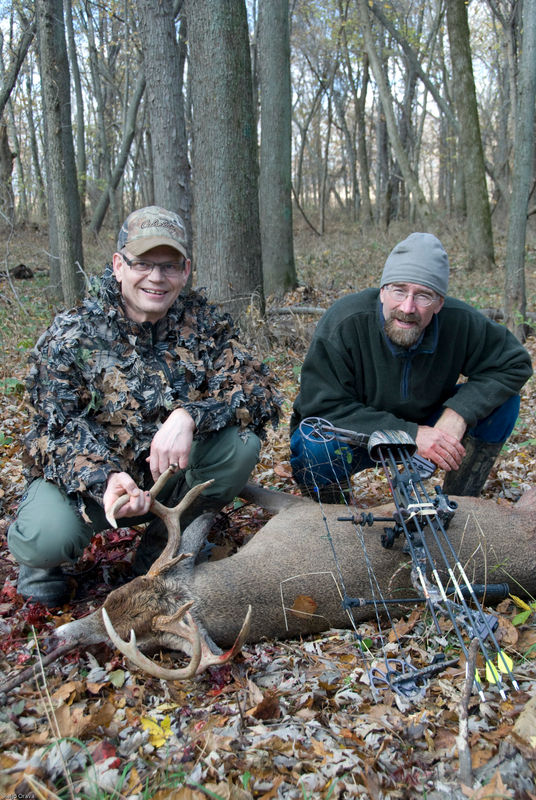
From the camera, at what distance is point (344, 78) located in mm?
27969

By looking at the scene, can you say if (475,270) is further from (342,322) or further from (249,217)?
(342,322)

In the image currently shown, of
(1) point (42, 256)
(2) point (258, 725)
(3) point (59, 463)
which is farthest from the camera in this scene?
(1) point (42, 256)

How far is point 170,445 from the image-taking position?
301cm

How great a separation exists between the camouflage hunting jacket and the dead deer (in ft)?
1.32

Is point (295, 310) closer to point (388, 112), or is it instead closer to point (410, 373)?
point (410, 373)

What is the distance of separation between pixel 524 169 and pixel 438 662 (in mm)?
6046

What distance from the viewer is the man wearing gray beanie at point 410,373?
3.52 meters

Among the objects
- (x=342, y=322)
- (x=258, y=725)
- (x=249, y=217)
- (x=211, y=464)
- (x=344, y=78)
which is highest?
A: (x=344, y=78)

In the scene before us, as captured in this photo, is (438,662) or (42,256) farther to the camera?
(42,256)

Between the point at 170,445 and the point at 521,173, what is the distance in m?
5.81

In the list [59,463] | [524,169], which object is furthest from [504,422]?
[524,169]

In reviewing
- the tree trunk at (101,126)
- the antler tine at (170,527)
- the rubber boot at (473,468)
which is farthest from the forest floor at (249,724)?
the tree trunk at (101,126)

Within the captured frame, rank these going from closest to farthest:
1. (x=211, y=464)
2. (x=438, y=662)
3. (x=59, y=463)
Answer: (x=438, y=662), (x=59, y=463), (x=211, y=464)

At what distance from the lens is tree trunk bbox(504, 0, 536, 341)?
6.69 m
